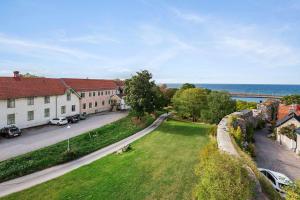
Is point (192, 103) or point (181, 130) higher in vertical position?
point (192, 103)

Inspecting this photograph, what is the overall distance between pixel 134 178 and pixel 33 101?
2676cm

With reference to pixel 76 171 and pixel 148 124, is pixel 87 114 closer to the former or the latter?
pixel 148 124

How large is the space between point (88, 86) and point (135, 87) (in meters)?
18.5

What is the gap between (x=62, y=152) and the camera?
92.5 feet

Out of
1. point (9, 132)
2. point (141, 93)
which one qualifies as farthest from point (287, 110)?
point (9, 132)

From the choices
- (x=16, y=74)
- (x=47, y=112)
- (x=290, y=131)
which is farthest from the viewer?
(x=47, y=112)

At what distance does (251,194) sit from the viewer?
1081 centimetres

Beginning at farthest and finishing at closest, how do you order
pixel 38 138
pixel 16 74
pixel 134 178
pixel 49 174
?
pixel 16 74, pixel 38 138, pixel 49 174, pixel 134 178

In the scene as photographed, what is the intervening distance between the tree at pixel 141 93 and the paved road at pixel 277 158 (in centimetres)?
1965

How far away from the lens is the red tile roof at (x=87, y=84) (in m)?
53.1

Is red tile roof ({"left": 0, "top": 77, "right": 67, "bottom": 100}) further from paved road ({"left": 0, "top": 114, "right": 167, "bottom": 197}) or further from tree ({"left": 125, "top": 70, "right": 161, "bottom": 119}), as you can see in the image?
paved road ({"left": 0, "top": 114, "right": 167, "bottom": 197})

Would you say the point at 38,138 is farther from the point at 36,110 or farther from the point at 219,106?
the point at 219,106

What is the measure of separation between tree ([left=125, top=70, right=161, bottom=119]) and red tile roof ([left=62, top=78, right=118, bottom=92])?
1408 centimetres

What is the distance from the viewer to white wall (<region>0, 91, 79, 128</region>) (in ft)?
115
